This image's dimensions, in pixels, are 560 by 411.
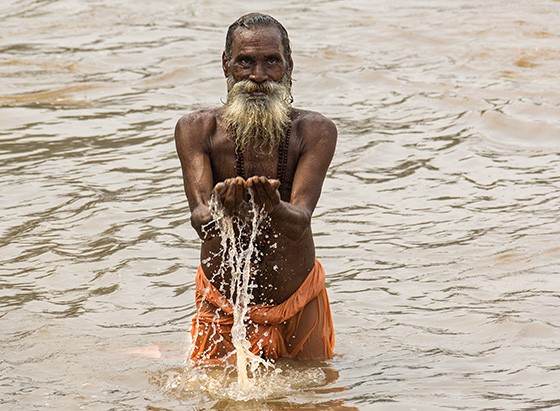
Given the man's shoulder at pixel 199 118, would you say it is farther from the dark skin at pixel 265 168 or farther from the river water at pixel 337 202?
the river water at pixel 337 202

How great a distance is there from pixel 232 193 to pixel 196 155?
69 cm

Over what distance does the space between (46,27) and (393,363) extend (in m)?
9.67

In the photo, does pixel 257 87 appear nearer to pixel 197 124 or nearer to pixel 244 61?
pixel 244 61

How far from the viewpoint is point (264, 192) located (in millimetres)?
4949

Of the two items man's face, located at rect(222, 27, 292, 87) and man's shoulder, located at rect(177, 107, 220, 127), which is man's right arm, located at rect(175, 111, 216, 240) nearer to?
man's shoulder, located at rect(177, 107, 220, 127)

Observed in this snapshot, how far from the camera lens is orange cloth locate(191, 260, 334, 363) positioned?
574 centimetres

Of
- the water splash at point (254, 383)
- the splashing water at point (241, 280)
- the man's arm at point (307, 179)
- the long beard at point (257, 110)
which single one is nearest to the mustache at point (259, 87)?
the long beard at point (257, 110)

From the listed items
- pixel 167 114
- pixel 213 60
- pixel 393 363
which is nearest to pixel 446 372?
pixel 393 363

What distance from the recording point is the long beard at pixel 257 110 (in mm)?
5453

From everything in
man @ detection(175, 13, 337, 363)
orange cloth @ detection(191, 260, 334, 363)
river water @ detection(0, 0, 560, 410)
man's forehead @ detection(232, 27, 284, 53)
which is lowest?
river water @ detection(0, 0, 560, 410)

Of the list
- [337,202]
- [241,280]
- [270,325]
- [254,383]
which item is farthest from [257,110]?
[337,202]

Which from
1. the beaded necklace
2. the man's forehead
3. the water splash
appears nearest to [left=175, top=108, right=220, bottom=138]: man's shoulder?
the beaded necklace

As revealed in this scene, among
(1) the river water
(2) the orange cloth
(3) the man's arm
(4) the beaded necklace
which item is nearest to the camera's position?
(3) the man's arm

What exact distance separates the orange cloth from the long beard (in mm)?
705
